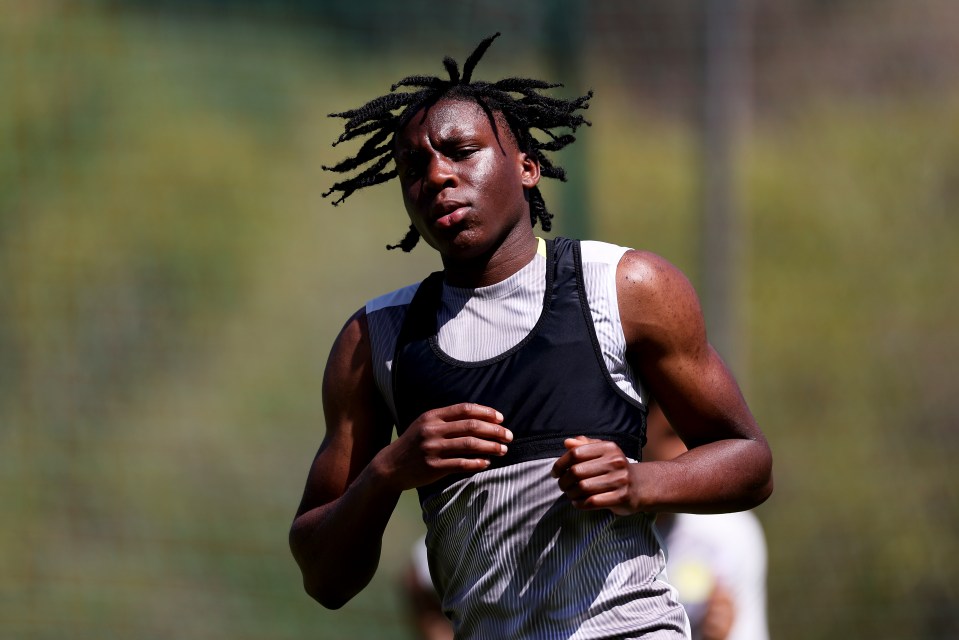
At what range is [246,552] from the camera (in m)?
6.93

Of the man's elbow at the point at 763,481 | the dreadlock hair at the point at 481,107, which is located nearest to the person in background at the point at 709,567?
the dreadlock hair at the point at 481,107

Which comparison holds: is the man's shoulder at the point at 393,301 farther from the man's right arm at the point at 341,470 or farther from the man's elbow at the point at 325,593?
the man's elbow at the point at 325,593

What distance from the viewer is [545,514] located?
2586 millimetres

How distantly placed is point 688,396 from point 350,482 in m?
0.71

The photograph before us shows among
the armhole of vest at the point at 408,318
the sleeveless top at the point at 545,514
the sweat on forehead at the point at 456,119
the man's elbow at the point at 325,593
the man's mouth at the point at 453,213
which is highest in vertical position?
the sweat on forehead at the point at 456,119

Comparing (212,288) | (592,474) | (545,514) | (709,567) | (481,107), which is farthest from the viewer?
(212,288)

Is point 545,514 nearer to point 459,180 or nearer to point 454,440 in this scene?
point 454,440

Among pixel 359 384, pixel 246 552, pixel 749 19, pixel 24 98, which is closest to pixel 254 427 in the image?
pixel 246 552

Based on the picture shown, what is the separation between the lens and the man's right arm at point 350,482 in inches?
104

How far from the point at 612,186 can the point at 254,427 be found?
2228 mm

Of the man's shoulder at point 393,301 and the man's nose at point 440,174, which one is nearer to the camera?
the man's nose at point 440,174

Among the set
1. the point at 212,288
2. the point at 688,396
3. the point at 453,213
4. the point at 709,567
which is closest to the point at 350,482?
the point at 453,213

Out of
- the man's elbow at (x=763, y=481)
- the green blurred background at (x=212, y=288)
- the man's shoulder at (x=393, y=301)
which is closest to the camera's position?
the man's elbow at (x=763, y=481)

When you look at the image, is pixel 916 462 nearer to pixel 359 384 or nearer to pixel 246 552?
pixel 246 552
